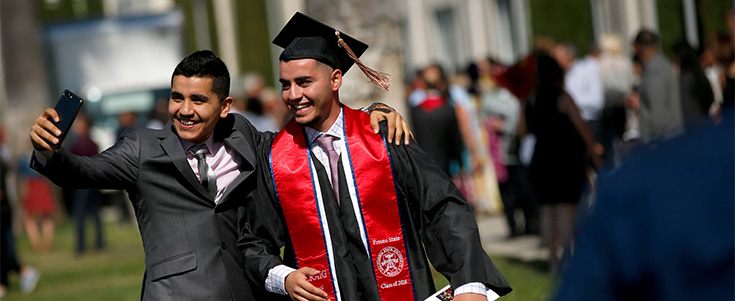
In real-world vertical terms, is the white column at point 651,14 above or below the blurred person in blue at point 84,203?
above

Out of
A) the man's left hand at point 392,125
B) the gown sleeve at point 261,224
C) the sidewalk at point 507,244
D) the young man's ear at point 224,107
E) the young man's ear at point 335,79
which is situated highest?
the young man's ear at point 335,79

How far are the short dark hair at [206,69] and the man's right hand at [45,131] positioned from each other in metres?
0.47

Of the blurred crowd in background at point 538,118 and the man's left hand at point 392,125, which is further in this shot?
the blurred crowd in background at point 538,118

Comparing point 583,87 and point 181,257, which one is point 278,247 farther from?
point 583,87

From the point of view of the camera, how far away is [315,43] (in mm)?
3939

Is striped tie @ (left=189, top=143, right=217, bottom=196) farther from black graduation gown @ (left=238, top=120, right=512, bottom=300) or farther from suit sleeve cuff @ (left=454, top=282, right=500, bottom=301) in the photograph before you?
suit sleeve cuff @ (left=454, top=282, right=500, bottom=301)

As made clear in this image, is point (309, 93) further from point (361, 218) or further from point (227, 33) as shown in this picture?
point (227, 33)

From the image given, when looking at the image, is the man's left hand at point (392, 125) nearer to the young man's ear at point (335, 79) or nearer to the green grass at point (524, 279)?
the young man's ear at point (335, 79)

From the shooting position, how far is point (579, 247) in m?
1.24

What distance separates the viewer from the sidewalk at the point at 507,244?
10.6 m

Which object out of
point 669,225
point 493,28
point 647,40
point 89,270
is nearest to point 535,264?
point 647,40

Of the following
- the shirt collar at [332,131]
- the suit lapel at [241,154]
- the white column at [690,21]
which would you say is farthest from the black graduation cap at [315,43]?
the white column at [690,21]

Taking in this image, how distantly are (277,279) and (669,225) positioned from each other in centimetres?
258

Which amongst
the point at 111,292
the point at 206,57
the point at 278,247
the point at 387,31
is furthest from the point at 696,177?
the point at 111,292
